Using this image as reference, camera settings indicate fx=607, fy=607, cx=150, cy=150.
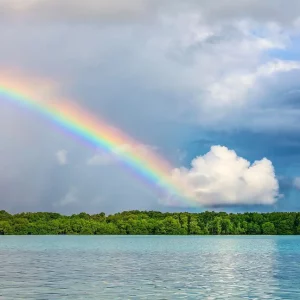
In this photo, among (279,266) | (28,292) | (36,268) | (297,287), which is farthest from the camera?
(279,266)

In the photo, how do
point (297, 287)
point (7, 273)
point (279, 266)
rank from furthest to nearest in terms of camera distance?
point (279, 266), point (7, 273), point (297, 287)

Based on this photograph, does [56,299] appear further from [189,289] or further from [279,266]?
[279,266]

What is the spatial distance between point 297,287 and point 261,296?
6247mm

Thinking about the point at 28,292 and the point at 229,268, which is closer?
the point at 28,292

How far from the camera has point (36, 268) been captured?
186 feet

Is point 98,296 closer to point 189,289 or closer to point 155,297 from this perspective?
point 155,297

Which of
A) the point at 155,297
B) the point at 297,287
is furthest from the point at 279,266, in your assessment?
the point at 155,297

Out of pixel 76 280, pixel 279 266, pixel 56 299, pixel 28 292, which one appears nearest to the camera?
pixel 56 299

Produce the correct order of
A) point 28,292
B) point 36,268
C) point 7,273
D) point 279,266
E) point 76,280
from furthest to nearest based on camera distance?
point 279,266
point 36,268
point 7,273
point 76,280
point 28,292

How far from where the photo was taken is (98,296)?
35719mm

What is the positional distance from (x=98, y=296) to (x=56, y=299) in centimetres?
269

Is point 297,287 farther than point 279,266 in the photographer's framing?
No

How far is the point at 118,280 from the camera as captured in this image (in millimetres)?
44938

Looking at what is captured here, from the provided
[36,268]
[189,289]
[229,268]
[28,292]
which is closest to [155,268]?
[229,268]
